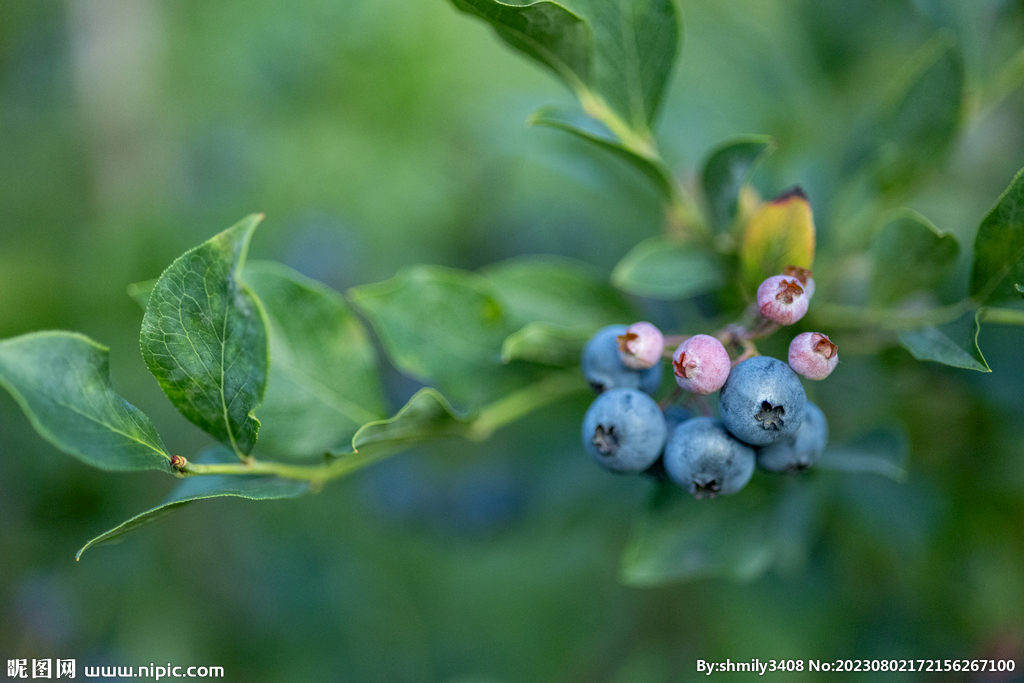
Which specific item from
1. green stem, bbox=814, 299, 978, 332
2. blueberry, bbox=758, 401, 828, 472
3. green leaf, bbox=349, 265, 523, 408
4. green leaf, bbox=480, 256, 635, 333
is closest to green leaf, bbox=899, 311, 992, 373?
green stem, bbox=814, 299, 978, 332

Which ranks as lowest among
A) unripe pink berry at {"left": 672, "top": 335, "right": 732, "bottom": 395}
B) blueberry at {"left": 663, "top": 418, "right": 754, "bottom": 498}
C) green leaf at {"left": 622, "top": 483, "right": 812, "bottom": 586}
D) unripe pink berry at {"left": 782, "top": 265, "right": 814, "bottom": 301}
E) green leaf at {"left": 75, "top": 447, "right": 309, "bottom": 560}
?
green leaf at {"left": 622, "top": 483, "right": 812, "bottom": 586}

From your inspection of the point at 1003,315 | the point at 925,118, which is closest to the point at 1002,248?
the point at 1003,315

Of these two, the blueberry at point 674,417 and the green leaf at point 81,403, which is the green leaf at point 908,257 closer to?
the blueberry at point 674,417

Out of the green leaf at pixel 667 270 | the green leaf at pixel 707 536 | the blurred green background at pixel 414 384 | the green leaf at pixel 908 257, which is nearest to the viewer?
the green leaf at pixel 908 257

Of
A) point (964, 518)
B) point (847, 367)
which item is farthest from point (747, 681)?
point (847, 367)

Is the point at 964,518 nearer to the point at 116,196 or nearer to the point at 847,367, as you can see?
the point at 847,367

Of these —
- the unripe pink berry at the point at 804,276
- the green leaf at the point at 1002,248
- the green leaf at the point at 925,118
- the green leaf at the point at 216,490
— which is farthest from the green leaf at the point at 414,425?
the green leaf at the point at 925,118

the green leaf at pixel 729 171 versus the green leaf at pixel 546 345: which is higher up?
the green leaf at pixel 729 171

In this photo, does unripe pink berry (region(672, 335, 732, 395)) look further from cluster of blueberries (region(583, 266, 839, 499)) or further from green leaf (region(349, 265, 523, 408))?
green leaf (region(349, 265, 523, 408))
